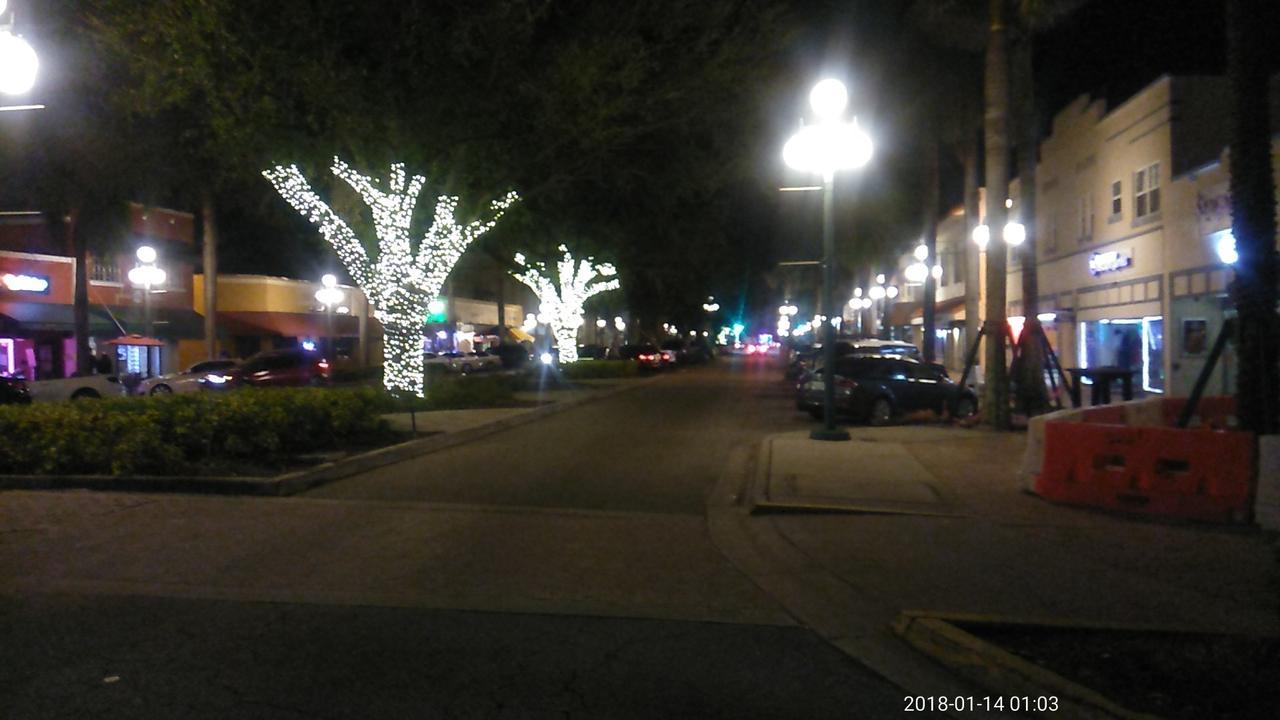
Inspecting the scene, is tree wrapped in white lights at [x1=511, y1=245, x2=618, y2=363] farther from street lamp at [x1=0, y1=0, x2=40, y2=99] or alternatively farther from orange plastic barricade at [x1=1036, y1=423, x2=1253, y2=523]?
orange plastic barricade at [x1=1036, y1=423, x2=1253, y2=523]

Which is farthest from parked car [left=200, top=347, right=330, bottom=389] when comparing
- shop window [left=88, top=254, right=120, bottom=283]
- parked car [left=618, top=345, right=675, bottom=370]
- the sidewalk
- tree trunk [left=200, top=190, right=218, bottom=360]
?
parked car [left=618, top=345, right=675, bottom=370]

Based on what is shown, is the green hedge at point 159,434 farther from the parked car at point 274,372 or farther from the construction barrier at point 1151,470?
the parked car at point 274,372

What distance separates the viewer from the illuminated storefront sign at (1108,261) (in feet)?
102

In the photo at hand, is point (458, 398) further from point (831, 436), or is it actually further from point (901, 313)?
point (901, 313)

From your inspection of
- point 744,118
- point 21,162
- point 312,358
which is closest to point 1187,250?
point 744,118

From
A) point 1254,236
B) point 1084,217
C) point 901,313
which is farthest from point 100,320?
point 1254,236

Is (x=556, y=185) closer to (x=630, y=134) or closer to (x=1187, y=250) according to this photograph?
(x=630, y=134)

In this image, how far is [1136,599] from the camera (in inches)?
341

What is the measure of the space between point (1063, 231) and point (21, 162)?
30.0 meters

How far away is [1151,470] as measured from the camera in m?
12.5

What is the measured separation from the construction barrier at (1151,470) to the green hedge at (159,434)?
31.7 feet

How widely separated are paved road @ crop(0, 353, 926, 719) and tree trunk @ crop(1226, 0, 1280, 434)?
253 inches

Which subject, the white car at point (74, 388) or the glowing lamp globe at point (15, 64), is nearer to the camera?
the glowing lamp globe at point (15, 64)

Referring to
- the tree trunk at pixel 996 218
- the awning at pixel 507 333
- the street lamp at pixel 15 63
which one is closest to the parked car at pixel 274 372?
the tree trunk at pixel 996 218
